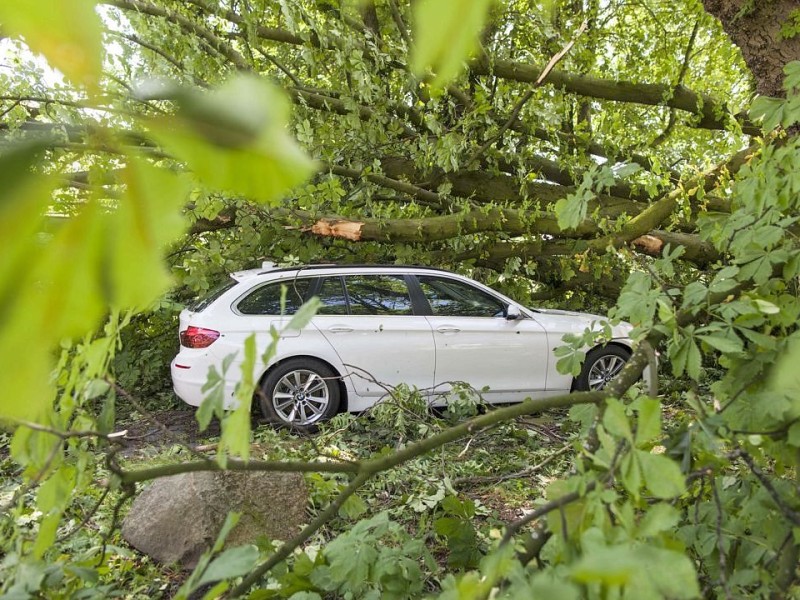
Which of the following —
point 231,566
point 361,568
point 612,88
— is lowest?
point 361,568

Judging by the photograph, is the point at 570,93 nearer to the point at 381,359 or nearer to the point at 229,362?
the point at 381,359

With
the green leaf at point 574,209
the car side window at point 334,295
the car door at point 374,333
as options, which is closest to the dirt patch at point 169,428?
the car door at point 374,333

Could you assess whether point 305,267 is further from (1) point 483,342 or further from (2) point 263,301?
(1) point 483,342

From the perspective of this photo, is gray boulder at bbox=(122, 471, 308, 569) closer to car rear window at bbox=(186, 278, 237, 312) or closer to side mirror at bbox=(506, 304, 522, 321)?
car rear window at bbox=(186, 278, 237, 312)

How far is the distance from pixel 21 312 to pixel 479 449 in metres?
4.51

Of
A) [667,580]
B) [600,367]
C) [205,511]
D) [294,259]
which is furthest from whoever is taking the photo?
[600,367]

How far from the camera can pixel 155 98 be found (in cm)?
33

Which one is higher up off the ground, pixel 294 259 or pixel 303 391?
pixel 294 259

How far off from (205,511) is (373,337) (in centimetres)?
278

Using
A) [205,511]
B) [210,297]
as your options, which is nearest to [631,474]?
[205,511]

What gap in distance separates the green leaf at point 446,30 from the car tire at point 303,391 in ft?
17.1

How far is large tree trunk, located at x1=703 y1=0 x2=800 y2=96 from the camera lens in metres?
3.67

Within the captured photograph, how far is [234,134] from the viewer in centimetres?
28

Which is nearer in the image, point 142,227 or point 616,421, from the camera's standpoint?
point 142,227
